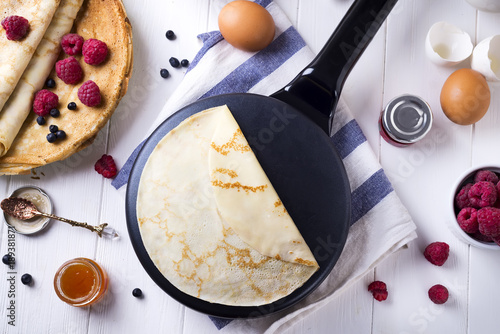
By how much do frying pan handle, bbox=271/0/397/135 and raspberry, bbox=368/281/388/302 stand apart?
55 cm

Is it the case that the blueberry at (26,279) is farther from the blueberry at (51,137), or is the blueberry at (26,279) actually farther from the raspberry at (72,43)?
the raspberry at (72,43)

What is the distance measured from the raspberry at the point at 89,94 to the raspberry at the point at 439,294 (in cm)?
127

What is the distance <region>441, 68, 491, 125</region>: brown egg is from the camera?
A: 144 cm

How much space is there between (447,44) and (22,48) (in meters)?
1.44

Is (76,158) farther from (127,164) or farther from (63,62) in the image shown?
(63,62)

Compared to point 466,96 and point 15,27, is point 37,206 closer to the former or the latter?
point 15,27

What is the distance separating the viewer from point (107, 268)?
5.03 feet

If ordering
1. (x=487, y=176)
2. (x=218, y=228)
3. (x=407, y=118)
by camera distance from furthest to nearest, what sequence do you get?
(x=407, y=118) < (x=487, y=176) < (x=218, y=228)

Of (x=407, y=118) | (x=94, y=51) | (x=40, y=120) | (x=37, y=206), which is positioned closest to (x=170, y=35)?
(x=94, y=51)

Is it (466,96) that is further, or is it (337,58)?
(466,96)

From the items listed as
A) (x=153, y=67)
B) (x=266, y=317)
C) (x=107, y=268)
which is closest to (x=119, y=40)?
(x=153, y=67)

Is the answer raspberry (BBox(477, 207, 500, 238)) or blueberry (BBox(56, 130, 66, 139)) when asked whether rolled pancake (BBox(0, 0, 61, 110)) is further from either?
raspberry (BBox(477, 207, 500, 238))

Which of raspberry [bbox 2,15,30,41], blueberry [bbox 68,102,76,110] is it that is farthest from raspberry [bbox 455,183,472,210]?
raspberry [bbox 2,15,30,41]

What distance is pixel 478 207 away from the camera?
55.2 inches
